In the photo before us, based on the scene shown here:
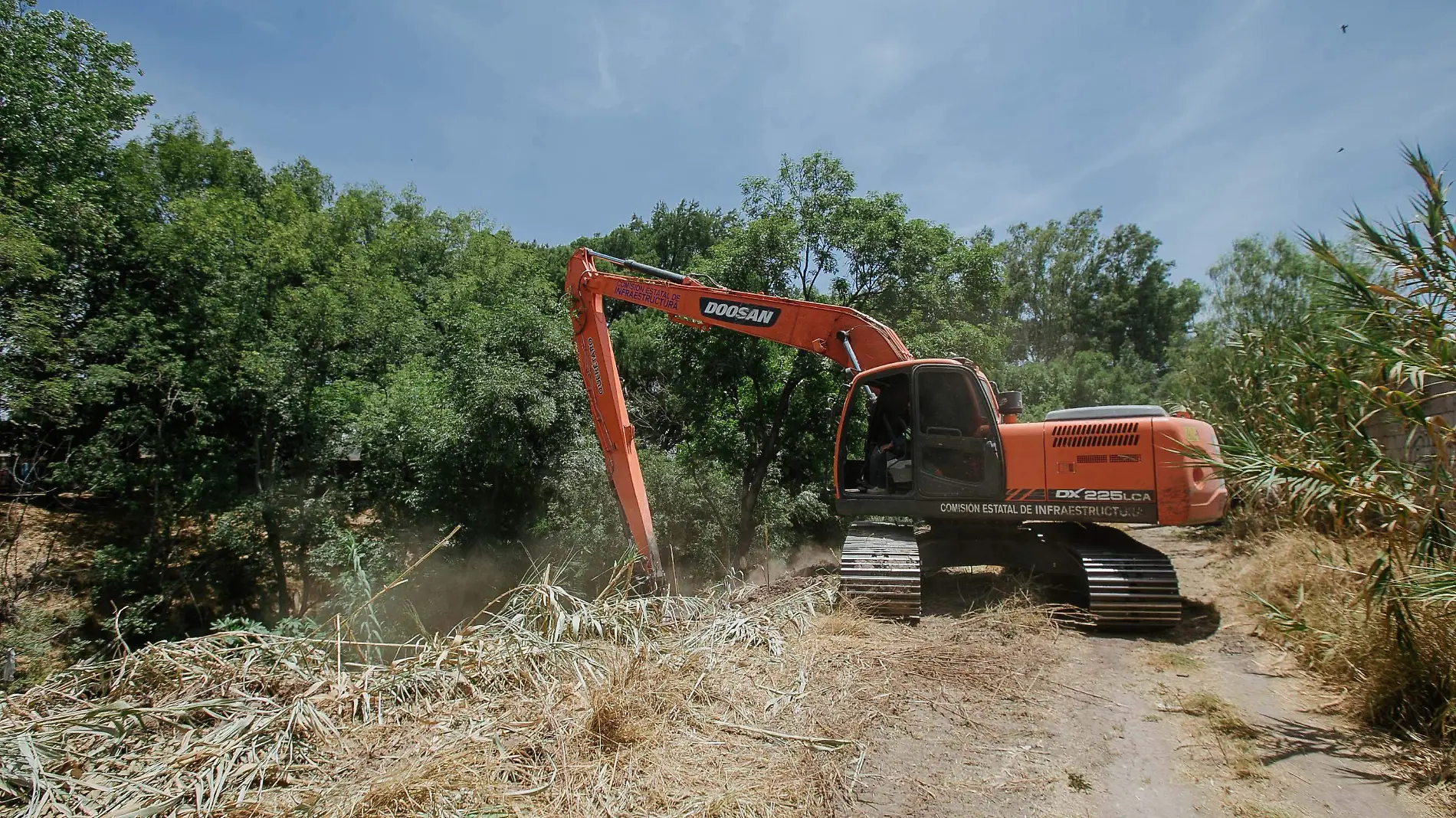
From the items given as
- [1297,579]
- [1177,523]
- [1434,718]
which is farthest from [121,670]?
[1297,579]

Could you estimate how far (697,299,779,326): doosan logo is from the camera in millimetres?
8016

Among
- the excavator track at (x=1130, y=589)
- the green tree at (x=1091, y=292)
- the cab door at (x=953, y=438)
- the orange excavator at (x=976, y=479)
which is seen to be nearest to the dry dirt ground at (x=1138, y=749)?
the excavator track at (x=1130, y=589)

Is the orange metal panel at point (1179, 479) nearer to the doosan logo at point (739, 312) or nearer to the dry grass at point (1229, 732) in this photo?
the dry grass at point (1229, 732)

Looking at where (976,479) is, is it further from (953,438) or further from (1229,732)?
(1229,732)

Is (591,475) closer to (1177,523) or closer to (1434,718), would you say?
(1177,523)

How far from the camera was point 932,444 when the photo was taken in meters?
6.85

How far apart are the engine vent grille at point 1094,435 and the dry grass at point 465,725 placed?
89.4 inches

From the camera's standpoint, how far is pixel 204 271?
15.2 meters

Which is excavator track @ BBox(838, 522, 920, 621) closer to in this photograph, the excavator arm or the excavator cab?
the excavator cab

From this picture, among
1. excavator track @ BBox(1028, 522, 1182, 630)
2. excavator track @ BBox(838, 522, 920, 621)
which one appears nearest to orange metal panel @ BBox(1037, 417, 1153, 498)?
excavator track @ BBox(1028, 522, 1182, 630)

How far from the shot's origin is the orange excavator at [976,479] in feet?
20.5

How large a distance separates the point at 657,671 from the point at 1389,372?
4.59 m

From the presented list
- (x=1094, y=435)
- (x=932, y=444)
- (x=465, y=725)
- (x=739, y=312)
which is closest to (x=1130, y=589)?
(x=1094, y=435)

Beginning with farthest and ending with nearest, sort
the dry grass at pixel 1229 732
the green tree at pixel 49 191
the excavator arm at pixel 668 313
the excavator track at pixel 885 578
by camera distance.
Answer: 1. the green tree at pixel 49 191
2. the excavator arm at pixel 668 313
3. the excavator track at pixel 885 578
4. the dry grass at pixel 1229 732
